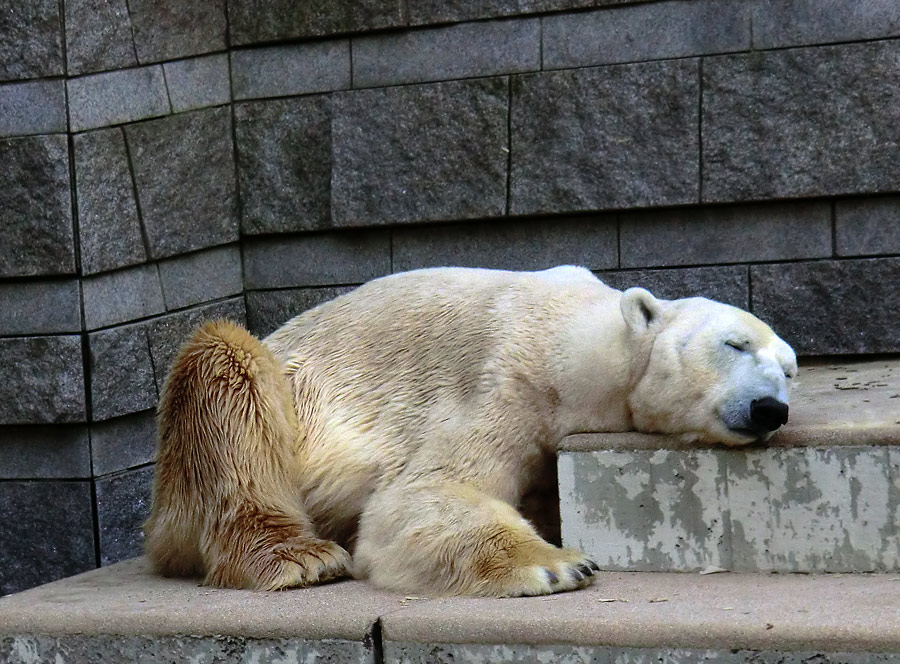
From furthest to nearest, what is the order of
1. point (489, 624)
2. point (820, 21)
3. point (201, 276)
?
point (201, 276)
point (820, 21)
point (489, 624)

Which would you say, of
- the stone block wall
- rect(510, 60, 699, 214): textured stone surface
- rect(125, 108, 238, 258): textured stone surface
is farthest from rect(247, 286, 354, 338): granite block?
rect(510, 60, 699, 214): textured stone surface

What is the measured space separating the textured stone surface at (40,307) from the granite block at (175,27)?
1.03 metres

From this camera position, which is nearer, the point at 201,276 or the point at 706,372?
the point at 706,372

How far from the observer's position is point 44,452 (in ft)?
17.2

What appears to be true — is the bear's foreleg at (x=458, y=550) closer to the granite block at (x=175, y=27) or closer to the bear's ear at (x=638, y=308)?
the bear's ear at (x=638, y=308)

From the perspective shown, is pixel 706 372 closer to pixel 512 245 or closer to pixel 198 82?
pixel 512 245

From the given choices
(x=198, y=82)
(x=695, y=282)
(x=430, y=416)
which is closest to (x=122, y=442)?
(x=198, y=82)

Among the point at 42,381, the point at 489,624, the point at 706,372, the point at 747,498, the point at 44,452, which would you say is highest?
the point at 706,372

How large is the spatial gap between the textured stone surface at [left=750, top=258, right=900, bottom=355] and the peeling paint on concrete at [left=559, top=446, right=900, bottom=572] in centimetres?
173

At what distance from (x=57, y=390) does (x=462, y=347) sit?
2.00m

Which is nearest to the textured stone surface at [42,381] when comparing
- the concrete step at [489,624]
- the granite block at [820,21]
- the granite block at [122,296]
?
the granite block at [122,296]

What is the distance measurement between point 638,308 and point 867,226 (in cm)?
179

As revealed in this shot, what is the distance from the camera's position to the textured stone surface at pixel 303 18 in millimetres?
5457

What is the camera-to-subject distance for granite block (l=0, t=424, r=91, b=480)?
5211mm
